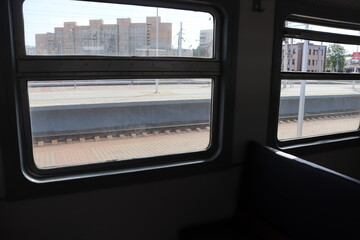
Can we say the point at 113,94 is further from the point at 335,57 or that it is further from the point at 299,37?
the point at 335,57

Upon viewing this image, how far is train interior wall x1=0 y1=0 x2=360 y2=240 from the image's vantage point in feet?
5.81

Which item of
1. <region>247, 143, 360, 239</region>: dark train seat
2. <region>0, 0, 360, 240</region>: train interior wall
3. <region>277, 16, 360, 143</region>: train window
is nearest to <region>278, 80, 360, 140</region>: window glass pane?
<region>277, 16, 360, 143</region>: train window

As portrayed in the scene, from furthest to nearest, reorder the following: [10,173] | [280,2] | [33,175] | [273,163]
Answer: [280,2]
[273,163]
[33,175]
[10,173]

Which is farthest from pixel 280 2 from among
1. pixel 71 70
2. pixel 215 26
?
pixel 71 70

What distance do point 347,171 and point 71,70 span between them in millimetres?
2970

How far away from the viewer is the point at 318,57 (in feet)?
9.30

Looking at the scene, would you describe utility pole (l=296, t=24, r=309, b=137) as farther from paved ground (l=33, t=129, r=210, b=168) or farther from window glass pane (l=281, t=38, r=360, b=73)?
paved ground (l=33, t=129, r=210, b=168)

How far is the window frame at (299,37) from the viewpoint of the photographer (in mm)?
2381

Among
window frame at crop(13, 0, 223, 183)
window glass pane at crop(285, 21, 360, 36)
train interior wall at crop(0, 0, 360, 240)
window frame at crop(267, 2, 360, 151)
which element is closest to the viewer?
window frame at crop(13, 0, 223, 183)

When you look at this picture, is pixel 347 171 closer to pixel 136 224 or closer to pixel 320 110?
pixel 320 110

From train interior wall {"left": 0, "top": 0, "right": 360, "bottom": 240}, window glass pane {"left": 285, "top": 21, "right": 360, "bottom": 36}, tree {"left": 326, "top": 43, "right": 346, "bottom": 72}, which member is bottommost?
train interior wall {"left": 0, "top": 0, "right": 360, "bottom": 240}

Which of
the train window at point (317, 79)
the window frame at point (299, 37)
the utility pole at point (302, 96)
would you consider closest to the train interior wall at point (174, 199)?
the window frame at point (299, 37)

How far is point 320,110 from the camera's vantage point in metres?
3.02

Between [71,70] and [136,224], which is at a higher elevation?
[71,70]
